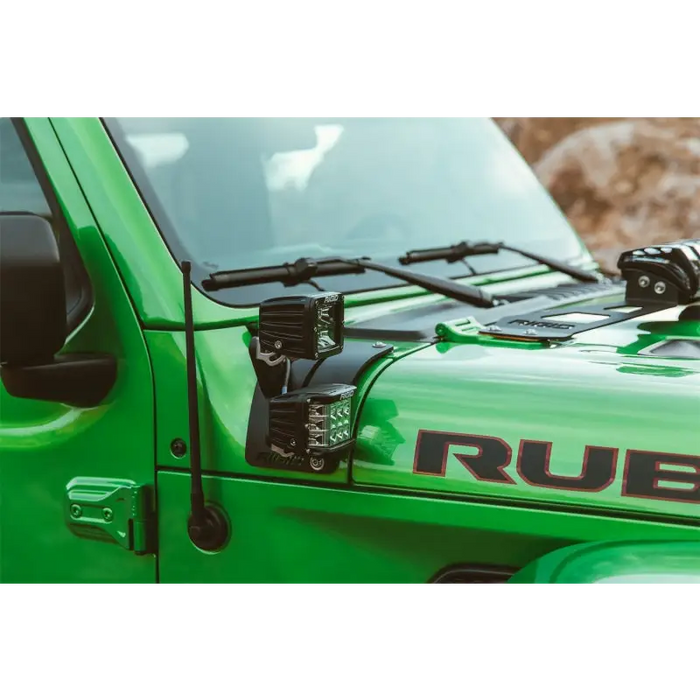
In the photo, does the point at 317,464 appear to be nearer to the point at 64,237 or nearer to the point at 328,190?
the point at 64,237

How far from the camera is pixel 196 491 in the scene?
2.06 meters

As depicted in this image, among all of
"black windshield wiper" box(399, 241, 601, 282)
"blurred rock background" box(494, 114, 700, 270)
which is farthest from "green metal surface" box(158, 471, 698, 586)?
"blurred rock background" box(494, 114, 700, 270)

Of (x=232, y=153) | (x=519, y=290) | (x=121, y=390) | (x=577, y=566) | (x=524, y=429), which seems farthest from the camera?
(x=519, y=290)

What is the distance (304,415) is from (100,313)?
1.85 ft

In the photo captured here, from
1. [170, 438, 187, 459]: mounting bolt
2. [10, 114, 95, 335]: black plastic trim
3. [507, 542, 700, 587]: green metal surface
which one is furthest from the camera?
[10, 114, 95, 335]: black plastic trim

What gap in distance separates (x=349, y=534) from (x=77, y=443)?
60 centimetres

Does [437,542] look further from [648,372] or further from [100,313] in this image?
[100,313]

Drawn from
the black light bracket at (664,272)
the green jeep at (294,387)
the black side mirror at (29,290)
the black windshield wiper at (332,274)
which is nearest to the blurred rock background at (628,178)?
the black light bracket at (664,272)

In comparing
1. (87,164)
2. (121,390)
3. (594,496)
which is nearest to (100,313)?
(121,390)

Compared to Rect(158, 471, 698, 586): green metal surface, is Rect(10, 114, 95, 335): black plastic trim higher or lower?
higher

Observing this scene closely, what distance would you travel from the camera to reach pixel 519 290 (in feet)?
9.46

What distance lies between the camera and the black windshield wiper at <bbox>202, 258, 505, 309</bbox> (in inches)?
89.0

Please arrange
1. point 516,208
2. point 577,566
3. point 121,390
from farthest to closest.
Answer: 1. point 516,208
2. point 121,390
3. point 577,566

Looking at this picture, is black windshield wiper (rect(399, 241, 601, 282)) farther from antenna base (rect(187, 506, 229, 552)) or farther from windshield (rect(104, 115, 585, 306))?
antenna base (rect(187, 506, 229, 552))
